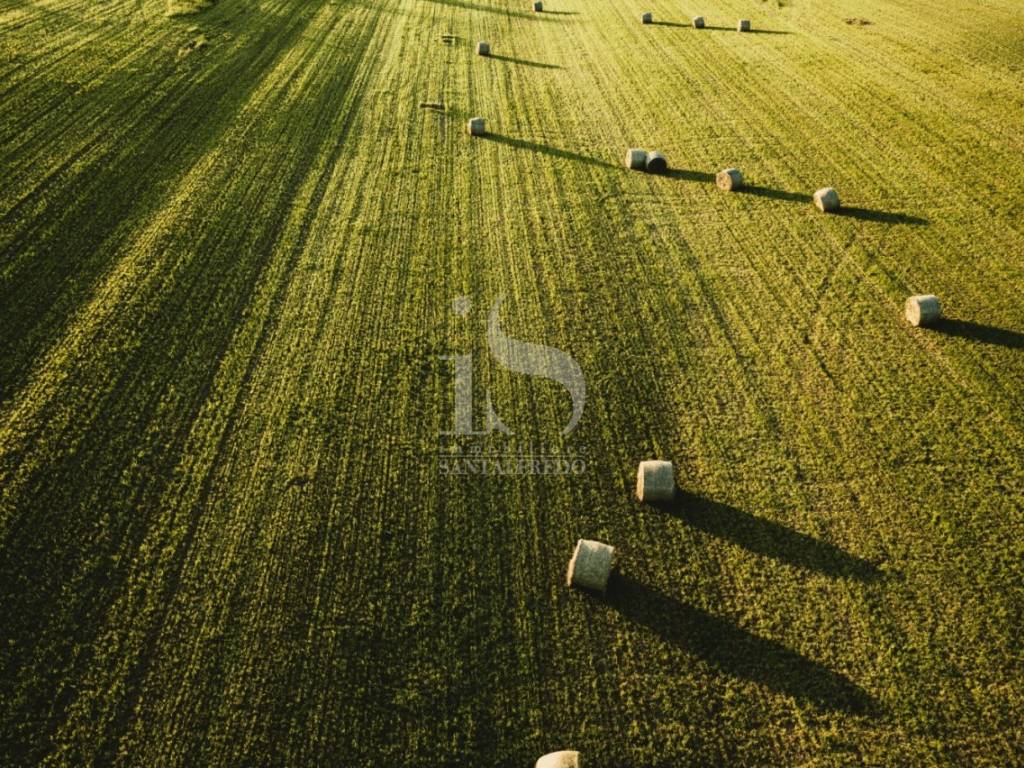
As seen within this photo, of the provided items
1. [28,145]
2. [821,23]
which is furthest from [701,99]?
[28,145]

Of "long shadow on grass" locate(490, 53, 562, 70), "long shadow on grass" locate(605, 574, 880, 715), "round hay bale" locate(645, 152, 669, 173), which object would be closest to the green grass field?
"long shadow on grass" locate(605, 574, 880, 715)

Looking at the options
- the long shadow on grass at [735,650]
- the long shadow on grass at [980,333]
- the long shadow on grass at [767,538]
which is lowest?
the long shadow on grass at [735,650]

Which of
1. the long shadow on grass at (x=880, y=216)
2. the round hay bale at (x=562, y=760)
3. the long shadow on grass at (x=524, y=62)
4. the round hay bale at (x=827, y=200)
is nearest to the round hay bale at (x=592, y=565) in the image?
the round hay bale at (x=562, y=760)

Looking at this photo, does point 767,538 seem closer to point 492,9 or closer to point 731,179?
point 731,179

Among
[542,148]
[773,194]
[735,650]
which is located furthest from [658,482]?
[542,148]

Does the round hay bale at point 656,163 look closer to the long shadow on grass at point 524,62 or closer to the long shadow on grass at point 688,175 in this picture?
the long shadow on grass at point 688,175

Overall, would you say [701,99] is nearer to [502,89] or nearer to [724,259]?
[502,89]

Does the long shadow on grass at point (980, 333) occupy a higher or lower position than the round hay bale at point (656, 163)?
lower
